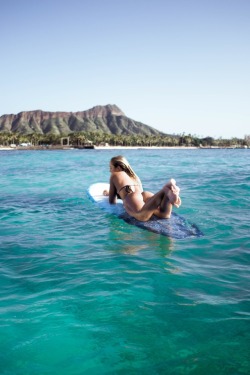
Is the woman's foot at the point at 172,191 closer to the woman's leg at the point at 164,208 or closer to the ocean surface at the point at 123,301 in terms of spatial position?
the woman's leg at the point at 164,208

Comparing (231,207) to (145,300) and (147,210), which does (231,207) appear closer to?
(147,210)

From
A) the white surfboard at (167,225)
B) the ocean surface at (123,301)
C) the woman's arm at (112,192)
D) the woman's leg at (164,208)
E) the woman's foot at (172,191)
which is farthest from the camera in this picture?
the woman's arm at (112,192)

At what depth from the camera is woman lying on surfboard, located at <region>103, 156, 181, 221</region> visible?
550 cm

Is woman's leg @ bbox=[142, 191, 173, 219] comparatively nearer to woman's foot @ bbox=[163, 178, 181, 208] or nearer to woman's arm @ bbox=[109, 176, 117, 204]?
woman's foot @ bbox=[163, 178, 181, 208]

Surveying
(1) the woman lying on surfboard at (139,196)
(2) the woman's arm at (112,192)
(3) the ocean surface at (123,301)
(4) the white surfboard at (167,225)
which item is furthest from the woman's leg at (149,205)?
(2) the woman's arm at (112,192)

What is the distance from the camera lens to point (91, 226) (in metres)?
6.88

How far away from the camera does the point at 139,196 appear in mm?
6473

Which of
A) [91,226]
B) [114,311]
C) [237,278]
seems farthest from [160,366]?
[91,226]

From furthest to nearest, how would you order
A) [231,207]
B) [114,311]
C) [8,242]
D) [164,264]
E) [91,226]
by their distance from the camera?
[231,207] < [91,226] < [8,242] < [164,264] < [114,311]

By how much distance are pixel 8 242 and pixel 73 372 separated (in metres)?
3.69

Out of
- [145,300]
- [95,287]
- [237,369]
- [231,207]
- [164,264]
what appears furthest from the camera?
[231,207]

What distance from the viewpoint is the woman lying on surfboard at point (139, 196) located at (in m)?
5.50

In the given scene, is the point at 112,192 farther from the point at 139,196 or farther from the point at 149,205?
the point at 149,205

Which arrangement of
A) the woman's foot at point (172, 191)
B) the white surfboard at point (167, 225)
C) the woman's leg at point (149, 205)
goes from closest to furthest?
1. the woman's foot at point (172, 191)
2. the woman's leg at point (149, 205)
3. the white surfboard at point (167, 225)
